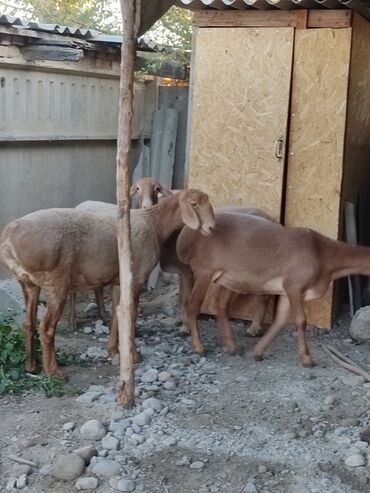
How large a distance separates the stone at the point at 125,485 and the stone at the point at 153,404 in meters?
1.11

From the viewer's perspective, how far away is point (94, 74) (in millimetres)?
9547

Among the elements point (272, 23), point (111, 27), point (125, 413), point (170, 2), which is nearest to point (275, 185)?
point (272, 23)

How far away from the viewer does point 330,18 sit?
7.55 m

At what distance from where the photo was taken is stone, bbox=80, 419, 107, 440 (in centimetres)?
536

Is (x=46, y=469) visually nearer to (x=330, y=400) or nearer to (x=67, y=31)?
(x=330, y=400)

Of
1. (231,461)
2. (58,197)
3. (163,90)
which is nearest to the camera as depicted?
(231,461)

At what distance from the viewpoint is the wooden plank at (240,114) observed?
7.75m

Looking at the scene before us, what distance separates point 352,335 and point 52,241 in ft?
11.0

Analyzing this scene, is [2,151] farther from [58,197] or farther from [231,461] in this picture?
[231,461]

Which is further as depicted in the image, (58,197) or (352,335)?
(58,197)

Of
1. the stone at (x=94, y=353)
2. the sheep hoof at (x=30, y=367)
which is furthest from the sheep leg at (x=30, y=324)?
the stone at (x=94, y=353)

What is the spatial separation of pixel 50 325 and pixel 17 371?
49cm

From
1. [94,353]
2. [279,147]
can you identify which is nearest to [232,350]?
[94,353]

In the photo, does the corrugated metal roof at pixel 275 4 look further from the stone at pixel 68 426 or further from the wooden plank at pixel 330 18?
the stone at pixel 68 426
